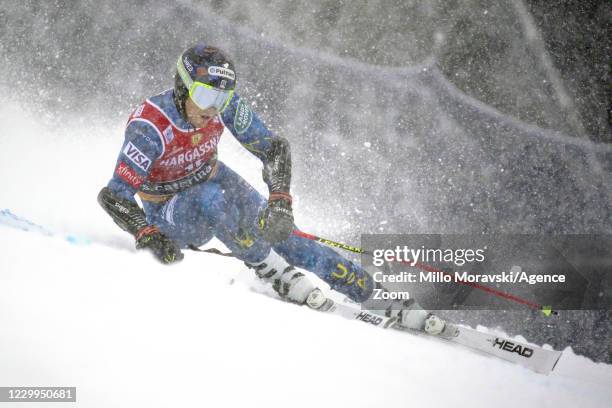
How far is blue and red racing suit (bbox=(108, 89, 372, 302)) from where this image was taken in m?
3.03

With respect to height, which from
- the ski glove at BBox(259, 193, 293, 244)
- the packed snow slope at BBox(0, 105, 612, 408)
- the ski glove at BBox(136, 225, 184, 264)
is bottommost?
the packed snow slope at BBox(0, 105, 612, 408)

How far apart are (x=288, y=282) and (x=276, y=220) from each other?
21.7 inches

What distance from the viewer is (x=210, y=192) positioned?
10.8 ft

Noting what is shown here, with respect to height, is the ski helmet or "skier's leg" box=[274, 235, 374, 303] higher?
the ski helmet

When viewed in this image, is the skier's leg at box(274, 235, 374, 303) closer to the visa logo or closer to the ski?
the ski

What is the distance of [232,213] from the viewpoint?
10.9ft

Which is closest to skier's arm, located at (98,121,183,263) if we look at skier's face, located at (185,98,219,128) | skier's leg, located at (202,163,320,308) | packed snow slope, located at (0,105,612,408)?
packed snow slope, located at (0,105,612,408)

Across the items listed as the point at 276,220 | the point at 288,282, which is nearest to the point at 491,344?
the point at 288,282

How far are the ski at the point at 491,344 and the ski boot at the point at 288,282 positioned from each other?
0.11 meters

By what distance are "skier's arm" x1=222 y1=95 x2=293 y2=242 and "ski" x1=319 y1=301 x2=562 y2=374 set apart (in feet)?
2.50

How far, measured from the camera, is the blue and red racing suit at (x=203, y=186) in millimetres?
3029

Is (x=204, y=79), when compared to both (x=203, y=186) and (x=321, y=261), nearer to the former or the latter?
(x=203, y=186)

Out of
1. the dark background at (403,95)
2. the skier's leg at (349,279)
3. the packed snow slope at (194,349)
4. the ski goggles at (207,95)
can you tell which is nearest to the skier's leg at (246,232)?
the skier's leg at (349,279)

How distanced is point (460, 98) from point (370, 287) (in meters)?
3.16
